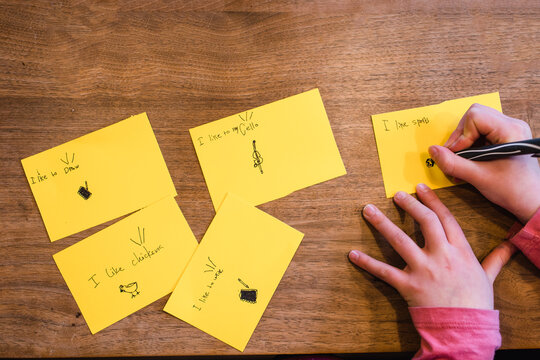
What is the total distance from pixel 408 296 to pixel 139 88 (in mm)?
620

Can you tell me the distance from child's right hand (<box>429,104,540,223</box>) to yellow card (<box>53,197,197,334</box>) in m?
0.51

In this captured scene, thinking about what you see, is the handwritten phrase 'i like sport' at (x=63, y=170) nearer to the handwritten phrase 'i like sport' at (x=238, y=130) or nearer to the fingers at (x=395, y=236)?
the handwritten phrase 'i like sport' at (x=238, y=130)

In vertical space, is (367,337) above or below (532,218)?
below

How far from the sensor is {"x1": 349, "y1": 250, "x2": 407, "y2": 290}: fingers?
659mm

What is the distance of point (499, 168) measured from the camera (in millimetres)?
678

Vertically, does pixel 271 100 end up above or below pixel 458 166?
above

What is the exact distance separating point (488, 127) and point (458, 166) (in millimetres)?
86

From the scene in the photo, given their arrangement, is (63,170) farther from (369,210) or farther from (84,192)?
(369,210)

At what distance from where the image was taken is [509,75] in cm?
72

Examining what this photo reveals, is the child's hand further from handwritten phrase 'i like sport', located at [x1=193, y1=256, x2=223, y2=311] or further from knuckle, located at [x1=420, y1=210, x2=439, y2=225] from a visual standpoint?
handwritten phrase 'i like sport', located at [x1=193, y1=256, x2=223, y2=311]

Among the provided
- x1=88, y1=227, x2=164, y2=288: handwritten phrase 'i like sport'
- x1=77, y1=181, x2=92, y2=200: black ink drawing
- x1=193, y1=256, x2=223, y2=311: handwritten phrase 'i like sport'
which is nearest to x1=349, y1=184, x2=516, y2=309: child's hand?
x1=193, y1=256, x2=223, y2=311: handwritten phrase 'i like sport'

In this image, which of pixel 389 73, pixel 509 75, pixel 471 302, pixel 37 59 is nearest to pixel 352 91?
pixel 389 73

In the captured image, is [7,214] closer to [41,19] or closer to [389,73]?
[41,19]

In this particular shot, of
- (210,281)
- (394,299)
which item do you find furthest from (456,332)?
(210,281)
